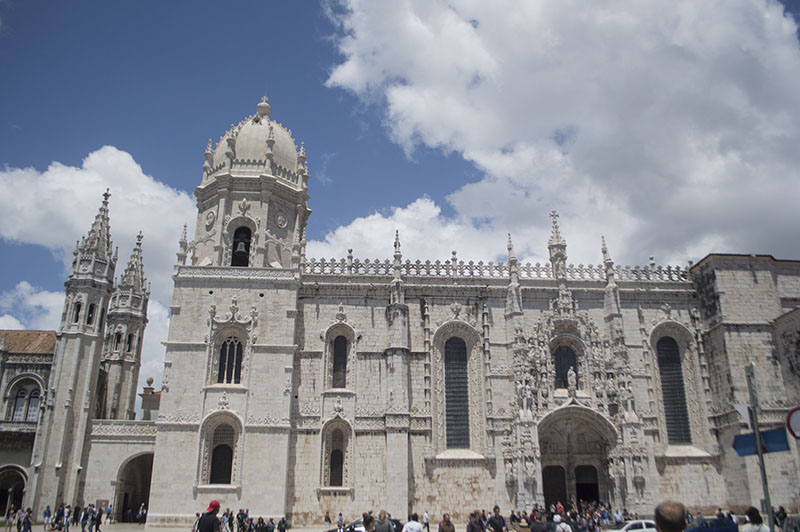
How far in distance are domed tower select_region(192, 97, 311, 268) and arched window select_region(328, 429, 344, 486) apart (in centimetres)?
915

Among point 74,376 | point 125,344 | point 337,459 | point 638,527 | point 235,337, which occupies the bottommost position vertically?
point 638,527

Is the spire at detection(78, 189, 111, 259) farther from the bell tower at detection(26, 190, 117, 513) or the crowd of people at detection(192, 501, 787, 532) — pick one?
the crowd of people at detection(192, 501, 787, 532)

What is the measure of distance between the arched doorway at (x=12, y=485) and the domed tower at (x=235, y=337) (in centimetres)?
1278

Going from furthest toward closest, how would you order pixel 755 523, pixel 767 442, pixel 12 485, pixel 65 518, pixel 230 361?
pixel 12 485, pixel 230 361, pixel 65 518, pixel 767 442, pixel 755 523

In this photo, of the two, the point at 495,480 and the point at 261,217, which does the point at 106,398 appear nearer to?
the point at 261,217

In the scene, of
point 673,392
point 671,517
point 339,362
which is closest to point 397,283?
point 339,362

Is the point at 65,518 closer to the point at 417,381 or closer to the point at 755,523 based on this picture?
the point at 417,381

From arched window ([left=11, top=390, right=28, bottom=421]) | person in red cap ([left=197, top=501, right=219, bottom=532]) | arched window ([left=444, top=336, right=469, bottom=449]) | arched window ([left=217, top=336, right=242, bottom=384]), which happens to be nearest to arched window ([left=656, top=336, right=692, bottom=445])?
arched window ([left=444, top=336, right=469, bottom=449])

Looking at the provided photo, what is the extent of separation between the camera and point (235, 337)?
30.8 metres

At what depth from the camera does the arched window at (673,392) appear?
105 ft

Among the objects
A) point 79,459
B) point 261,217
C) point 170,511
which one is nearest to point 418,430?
point 170,511

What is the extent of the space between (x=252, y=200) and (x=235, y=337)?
7.75 meters

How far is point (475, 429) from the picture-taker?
30.9 m

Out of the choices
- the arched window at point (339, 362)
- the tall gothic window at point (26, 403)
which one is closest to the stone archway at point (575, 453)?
the arched window at point (339, 362)
